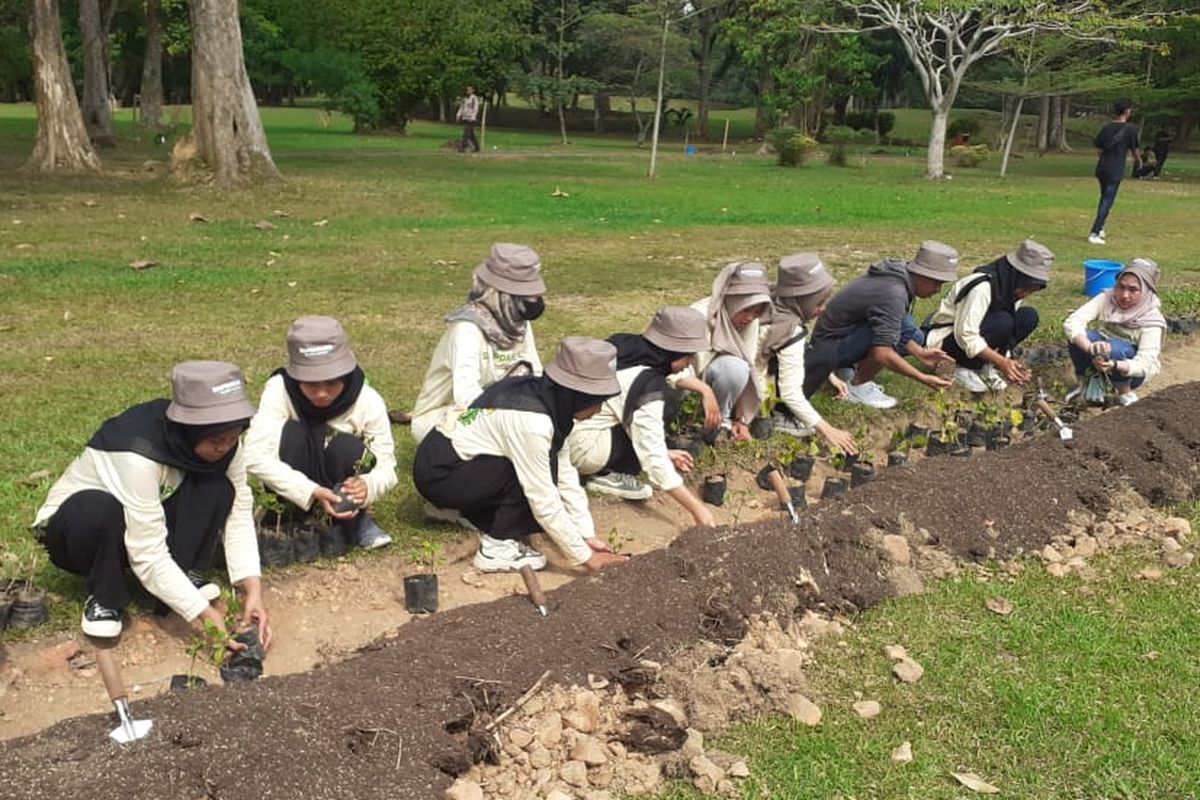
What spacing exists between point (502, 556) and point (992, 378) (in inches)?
189

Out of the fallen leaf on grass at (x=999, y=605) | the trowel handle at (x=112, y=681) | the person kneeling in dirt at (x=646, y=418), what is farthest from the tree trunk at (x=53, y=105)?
the fallen leaf on grass at (x=999, y=605)

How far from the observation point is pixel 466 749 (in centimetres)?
330

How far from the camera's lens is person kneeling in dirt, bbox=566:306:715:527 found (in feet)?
16.8

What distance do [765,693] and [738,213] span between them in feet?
46.8

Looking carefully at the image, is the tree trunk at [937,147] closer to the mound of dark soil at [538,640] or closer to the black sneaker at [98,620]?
the mound of dark soil at [538,640]

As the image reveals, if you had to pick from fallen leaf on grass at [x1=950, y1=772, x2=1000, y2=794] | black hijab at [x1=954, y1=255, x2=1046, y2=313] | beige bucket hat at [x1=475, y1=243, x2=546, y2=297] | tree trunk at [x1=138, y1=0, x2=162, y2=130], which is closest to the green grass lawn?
fallen leaf on grass at [x1=950, y1=772, x2=1000, y2=794]

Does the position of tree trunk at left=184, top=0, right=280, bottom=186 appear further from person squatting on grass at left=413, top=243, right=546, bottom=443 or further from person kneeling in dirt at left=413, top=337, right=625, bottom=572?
person kneeling in dirt at left=413, top=337, right=625, bottom=572

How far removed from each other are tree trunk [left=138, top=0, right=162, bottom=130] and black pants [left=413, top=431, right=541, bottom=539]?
28767mm

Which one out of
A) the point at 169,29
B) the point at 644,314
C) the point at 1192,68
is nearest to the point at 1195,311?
the point at 644,314

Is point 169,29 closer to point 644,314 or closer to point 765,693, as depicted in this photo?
point 644,314

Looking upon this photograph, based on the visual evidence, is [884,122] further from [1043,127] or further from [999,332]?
[999,332]

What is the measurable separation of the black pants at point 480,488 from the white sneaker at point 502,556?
0.11ft

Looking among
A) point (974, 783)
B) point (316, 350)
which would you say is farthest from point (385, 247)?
point (974, 783)

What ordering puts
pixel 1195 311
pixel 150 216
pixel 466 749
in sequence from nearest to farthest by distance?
pixel 466 749 < pixel 1195 311 < pixel 150 216
